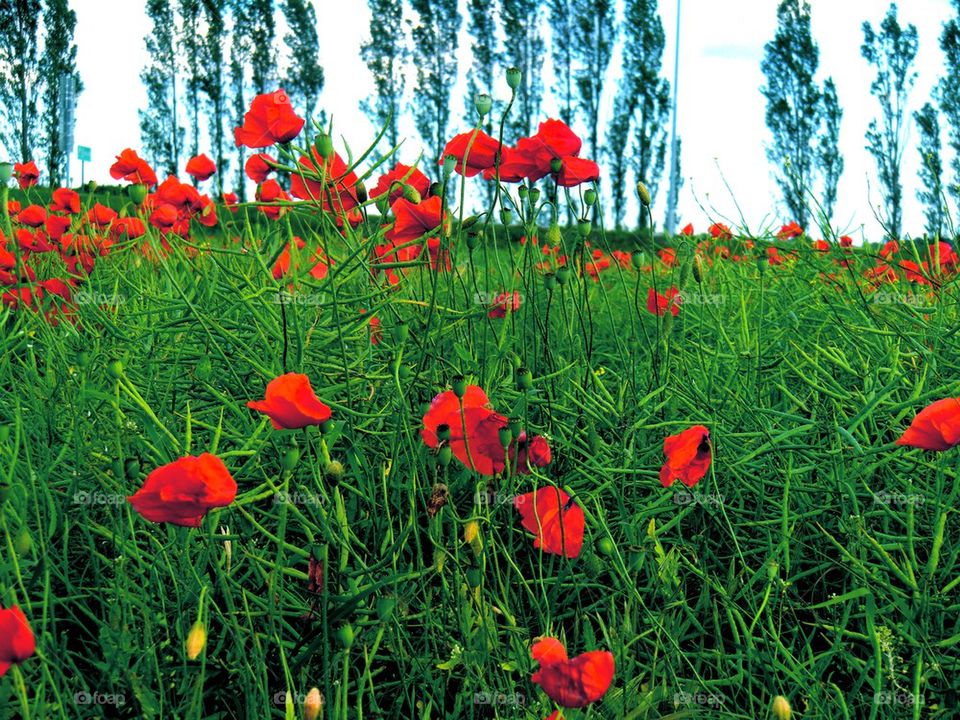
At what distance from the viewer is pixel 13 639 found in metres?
0.77

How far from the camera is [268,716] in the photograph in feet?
3.13

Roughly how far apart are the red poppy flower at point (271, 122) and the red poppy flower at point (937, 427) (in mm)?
910

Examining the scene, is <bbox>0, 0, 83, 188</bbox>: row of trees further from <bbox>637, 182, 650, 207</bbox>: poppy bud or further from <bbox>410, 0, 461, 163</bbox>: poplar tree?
<bbox>637, 182, 650, 207</bbox>: poppy bud

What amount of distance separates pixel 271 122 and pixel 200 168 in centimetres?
84

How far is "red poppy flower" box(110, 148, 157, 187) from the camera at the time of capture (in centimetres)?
202

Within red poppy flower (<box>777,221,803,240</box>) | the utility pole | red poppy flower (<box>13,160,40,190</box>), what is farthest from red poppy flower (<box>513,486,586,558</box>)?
the utility pole

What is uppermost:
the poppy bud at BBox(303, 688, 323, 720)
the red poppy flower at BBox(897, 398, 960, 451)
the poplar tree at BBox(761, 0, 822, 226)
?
the poplar tree at BBox(761, 0, 822, 226)

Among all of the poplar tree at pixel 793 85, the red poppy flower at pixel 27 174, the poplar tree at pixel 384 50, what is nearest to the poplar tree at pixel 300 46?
the poplar tree at pixel 384 50

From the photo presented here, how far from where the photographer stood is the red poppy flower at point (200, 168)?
1993mm

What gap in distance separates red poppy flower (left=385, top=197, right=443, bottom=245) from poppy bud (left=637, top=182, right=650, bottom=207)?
1.04ft

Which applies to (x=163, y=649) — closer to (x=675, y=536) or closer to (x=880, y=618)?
(x=675, y=536)

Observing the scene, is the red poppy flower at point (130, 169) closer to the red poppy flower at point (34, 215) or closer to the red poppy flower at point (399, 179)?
the red poppy flower at point (34, 215)

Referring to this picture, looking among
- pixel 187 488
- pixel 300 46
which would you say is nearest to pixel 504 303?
pixel 187 488

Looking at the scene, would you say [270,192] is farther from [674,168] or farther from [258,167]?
[674,168]
